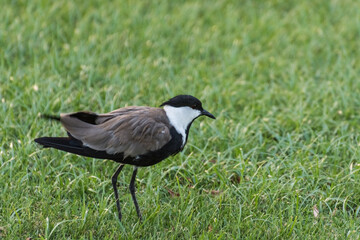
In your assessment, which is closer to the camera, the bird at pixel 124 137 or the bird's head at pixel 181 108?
the bird at pixel 124 137

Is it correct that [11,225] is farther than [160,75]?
No

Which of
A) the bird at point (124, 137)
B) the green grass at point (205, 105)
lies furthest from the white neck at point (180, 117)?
the green grass at point (205, 105)

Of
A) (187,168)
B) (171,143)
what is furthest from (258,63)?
(171,143)

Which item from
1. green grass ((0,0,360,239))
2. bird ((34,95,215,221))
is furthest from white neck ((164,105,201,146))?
green grass ((0,0,360,239))

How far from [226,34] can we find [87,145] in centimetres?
389

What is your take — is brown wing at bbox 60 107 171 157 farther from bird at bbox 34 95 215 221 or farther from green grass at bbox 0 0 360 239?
green grass at bbox 0 0 360 239

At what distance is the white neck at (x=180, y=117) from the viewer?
173 inches

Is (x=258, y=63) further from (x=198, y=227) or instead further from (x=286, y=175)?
(x=198, y=227)

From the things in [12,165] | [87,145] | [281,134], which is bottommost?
[281,134]

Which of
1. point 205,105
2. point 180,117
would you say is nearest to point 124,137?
point 180,117

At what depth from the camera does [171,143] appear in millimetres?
4293

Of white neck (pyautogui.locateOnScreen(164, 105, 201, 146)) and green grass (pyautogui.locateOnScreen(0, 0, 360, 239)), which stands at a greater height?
white neck (pyautogui.locateOnScreen(164, 105, 201, 146))

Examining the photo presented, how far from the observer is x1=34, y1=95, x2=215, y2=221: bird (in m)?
4.23

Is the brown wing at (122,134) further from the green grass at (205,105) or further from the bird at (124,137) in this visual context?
the green grass at (205,105)
